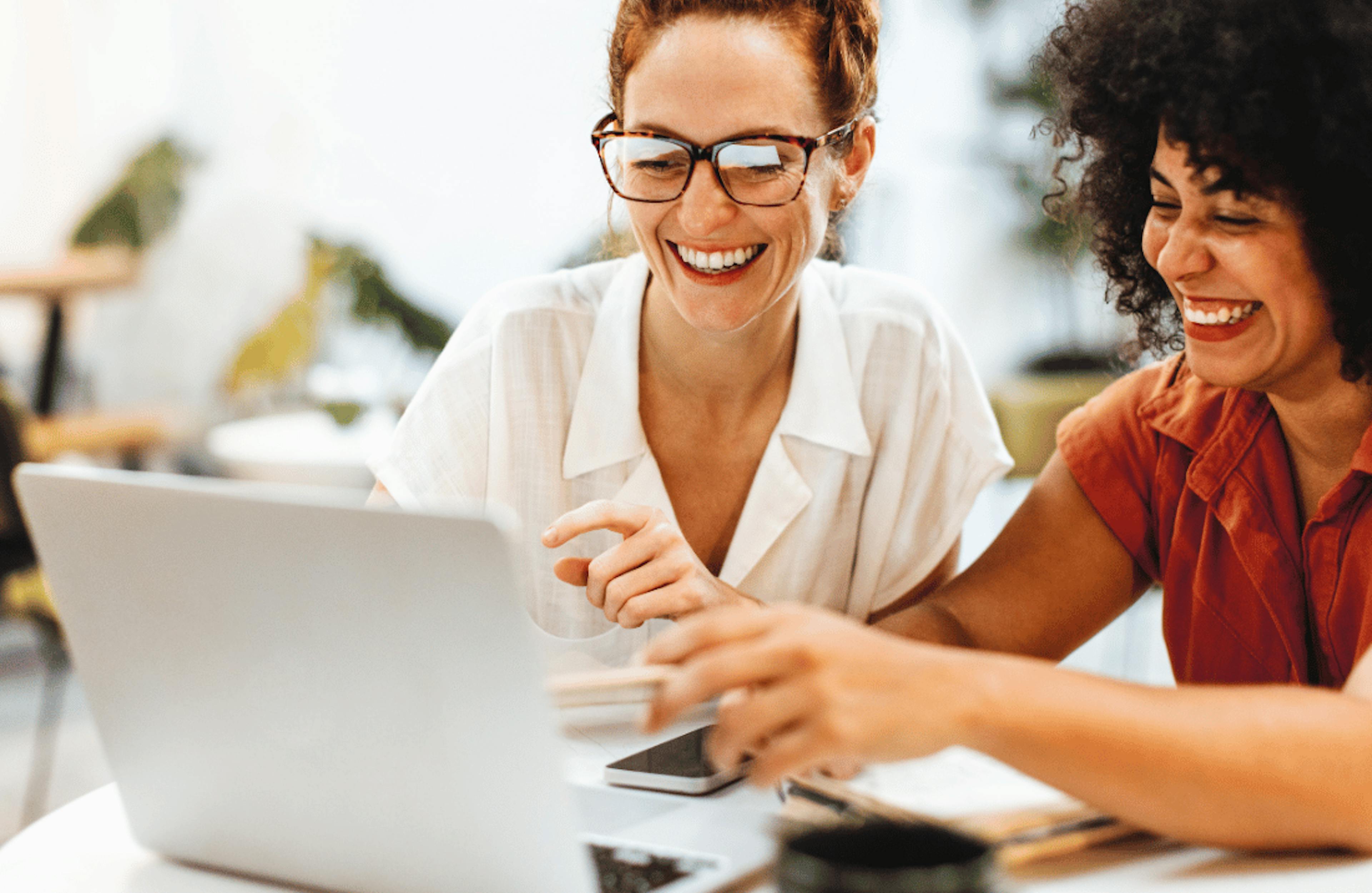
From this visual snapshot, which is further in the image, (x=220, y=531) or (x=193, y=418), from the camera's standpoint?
(x=193, y=418)

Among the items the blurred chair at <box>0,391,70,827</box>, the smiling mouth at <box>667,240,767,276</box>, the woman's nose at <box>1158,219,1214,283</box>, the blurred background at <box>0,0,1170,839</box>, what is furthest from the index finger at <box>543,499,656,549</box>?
the blurred background at <box>0,0,1170,839</box>

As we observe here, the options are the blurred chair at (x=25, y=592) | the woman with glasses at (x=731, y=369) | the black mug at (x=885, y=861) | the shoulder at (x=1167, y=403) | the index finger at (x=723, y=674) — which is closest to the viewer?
the black mug at (x=885, y=861)

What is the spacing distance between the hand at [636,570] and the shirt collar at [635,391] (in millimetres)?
361

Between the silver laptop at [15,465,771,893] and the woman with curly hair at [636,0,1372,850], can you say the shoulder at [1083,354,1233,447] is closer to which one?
the woman with curly hair at [636,0,1372,850]

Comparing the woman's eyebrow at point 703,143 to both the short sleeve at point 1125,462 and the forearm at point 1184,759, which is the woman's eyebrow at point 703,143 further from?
the forearm at point 1184,759

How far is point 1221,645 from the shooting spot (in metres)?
1.29

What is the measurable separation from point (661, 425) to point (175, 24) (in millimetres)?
4382

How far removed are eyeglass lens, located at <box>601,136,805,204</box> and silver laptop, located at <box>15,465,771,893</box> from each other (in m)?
0.75

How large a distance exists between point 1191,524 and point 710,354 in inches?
22.5

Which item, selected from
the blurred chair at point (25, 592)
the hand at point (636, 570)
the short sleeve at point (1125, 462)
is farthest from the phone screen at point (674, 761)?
the blurred chair at point (25, 592)

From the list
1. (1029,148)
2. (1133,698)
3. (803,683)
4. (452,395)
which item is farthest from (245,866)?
(1029,148)

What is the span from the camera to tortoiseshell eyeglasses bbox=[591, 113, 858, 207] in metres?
1.39

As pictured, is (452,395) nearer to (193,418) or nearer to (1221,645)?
(1221,645)

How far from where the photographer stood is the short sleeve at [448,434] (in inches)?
56.9
